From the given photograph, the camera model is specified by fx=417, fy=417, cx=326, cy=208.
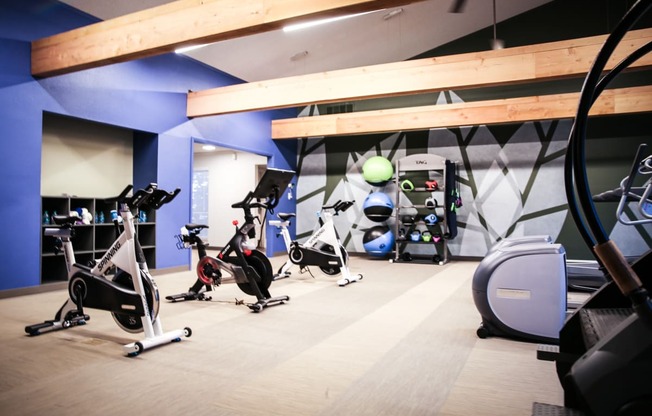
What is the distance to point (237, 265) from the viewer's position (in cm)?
415

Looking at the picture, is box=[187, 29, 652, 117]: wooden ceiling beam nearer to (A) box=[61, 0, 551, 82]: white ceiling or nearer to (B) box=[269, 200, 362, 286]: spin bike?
(A) box=[61, 0, 551, 82]: white ceiling

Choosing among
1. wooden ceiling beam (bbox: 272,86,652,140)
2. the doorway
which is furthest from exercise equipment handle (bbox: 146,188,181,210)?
the doorway

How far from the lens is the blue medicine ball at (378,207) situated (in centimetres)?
832

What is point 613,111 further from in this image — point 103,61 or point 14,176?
point 14,176

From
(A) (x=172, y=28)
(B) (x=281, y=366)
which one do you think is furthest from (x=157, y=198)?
(A) (x=172, y=28)

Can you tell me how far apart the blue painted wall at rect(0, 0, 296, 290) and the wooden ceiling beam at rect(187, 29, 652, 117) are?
0.52 metres

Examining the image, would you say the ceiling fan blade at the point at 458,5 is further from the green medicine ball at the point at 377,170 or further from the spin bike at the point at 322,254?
the green medicine ball at the point at 377,170

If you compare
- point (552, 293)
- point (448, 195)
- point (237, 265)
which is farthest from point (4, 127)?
point (448, 195)

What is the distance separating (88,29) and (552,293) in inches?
198

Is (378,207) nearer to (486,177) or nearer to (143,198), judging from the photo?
(486,177)

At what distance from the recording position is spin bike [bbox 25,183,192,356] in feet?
9.54

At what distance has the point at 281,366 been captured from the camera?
2545 mm

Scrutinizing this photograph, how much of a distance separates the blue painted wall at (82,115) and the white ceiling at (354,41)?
62 cm

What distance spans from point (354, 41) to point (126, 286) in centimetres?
613
